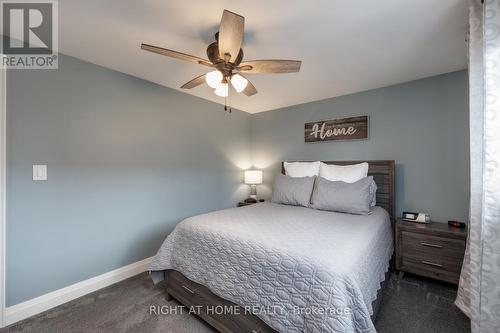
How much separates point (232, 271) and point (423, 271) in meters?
2.05

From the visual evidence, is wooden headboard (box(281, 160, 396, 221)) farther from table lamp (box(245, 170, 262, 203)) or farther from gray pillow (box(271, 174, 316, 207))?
table lamp (box(245, 170, 262, 203))

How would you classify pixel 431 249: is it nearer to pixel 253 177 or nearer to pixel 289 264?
pixel 289 264

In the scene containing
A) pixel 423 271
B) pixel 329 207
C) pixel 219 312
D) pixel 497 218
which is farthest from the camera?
pixel 329 207

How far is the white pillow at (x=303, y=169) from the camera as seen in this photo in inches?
118

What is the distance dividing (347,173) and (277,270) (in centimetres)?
184

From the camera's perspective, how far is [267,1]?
4.56ft

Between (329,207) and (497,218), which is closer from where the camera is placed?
(497,218)

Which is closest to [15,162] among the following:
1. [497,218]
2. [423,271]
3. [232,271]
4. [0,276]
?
[0,276]

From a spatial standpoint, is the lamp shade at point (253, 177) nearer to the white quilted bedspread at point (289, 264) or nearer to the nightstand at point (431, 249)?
the white quilted bedspread at point (289, 264)

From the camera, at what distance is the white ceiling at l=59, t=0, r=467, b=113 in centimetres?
144

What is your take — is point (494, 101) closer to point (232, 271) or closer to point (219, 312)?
point (232, 271)

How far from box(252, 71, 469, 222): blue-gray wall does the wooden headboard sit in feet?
0.42

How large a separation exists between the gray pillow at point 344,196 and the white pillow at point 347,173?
0.16m

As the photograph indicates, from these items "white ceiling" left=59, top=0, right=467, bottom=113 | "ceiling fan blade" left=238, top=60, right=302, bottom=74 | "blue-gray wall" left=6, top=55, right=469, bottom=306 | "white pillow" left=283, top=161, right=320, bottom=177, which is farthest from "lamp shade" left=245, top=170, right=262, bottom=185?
"ceiling fan blade" left=238, top=60, right=302, bottom=74
